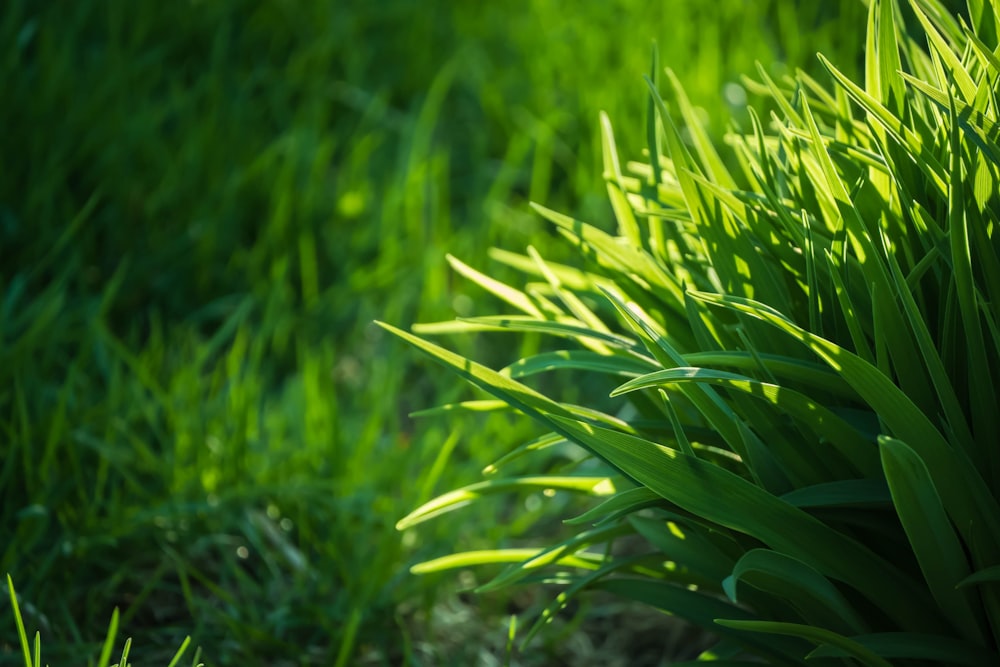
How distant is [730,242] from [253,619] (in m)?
0.81

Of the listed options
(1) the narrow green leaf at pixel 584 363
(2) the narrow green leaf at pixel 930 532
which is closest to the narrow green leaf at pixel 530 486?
(1) the narrow green leaf at pixel 584 363

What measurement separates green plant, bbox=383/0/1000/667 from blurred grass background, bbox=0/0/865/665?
0.26 metres

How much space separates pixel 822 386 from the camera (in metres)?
1.01

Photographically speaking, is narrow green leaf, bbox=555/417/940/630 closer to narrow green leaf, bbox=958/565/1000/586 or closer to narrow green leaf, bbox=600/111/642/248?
narrow green leaf, bbox=958/565/1000/586

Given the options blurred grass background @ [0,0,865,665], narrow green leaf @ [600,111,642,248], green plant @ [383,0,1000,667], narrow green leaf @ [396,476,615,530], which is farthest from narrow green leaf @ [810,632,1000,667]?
blurred grass background @ [0,0,865,665]

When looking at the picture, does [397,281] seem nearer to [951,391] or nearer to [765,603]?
[765,603]

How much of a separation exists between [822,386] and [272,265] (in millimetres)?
1351

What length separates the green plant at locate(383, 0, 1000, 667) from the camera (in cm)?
93

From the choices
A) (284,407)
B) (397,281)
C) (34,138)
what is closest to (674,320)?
(284,407)

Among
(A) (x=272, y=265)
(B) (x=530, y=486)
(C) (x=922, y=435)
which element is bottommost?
(A) (x=272, y=265)

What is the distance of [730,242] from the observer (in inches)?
42.9

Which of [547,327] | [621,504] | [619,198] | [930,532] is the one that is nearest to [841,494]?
[930,532]

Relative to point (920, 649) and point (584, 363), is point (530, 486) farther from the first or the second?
point (920, 649)

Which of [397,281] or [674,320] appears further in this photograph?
[397,281]
